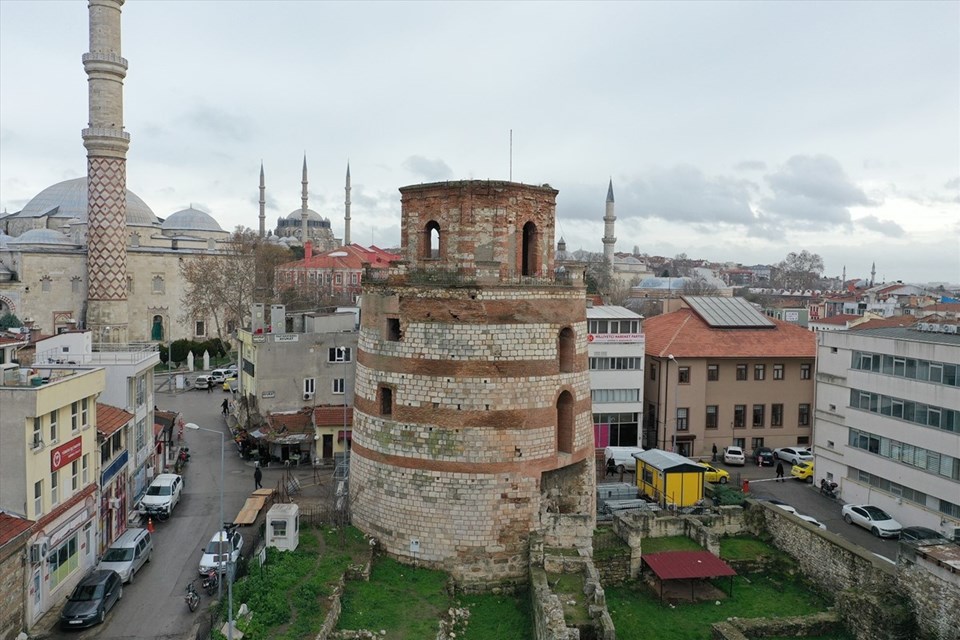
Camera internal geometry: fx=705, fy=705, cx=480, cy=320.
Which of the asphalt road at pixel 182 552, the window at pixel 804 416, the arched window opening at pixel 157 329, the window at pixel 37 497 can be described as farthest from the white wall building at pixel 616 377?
the arched window opening at pixel 157 329

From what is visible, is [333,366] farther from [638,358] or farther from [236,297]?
[236,297]

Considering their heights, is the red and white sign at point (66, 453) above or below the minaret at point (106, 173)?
below

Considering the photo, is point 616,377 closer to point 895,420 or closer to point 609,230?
point 895,420

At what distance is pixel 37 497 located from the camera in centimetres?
1950

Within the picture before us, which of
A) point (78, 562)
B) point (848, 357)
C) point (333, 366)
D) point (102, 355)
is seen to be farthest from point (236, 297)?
point (848, 357)

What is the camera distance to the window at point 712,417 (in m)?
39.2

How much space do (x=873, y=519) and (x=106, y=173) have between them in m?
52.8

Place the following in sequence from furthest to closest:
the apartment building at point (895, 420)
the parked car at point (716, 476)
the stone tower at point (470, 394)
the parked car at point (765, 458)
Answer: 1. the parked car at point (765, 458)
2. the parked car at point (716, 476)
3. the apartment building at point (895, 420)
4. the stone tower at point (470, 394)

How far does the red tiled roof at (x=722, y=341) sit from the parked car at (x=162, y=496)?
24.9 m

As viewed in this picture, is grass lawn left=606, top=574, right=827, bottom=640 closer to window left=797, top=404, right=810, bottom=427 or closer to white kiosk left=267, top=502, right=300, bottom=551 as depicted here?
white kiosk left=267, top=502, right=300, bottom=551

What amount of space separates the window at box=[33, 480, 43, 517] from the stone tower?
28.7 ft

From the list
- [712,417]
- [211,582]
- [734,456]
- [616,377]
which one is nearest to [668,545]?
[211,582]

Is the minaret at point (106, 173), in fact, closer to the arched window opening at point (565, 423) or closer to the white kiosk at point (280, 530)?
the white kiosk at point (280, 530)

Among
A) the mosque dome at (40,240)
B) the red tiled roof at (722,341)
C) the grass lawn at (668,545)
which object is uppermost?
the mosque dome at (40,240)
